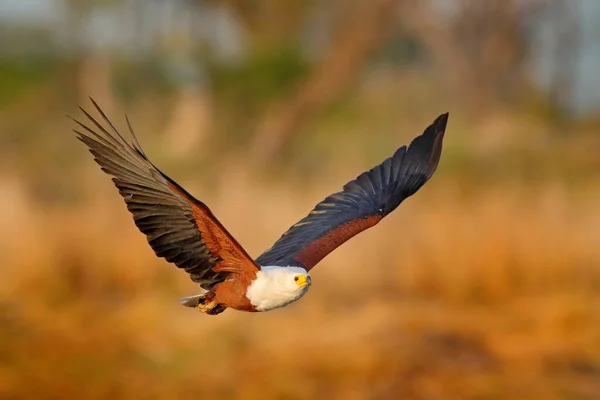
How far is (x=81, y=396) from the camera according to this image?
14.9m

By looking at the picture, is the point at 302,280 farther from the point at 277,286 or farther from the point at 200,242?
the point at 200,242

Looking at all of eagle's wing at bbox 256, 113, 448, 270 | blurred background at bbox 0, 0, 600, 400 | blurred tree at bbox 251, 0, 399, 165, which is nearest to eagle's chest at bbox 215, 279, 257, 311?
eagle's wing at bbox 256, 113, 448, 270

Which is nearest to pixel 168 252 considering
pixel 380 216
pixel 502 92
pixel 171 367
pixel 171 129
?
pixel 380 216

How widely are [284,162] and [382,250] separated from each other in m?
8.46

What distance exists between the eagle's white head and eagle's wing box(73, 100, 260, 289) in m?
0.08

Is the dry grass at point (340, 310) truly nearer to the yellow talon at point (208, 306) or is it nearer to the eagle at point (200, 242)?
the eagle at point (200, 242)

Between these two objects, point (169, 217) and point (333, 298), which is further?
point (333, 298)

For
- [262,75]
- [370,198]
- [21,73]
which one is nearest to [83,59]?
[21,73]

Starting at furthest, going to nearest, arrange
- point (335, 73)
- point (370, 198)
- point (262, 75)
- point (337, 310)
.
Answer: point (262, 75) < point (335, 73) < point (337, 310) < point (370, 198)

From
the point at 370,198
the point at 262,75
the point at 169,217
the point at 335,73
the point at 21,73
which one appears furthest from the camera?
the point at 262,75

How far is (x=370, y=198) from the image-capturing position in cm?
859

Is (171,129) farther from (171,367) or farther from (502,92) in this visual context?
(171,367)

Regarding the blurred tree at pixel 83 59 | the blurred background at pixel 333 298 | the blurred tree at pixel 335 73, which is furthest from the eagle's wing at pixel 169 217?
the blurred tree at pixel 83 59

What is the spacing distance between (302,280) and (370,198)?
184 centimetres
